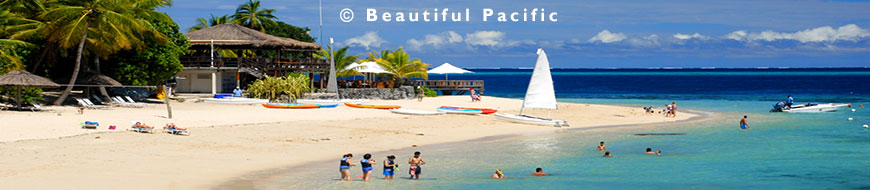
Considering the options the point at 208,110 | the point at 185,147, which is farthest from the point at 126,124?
the point at 208,110

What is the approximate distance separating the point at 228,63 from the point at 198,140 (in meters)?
25.2

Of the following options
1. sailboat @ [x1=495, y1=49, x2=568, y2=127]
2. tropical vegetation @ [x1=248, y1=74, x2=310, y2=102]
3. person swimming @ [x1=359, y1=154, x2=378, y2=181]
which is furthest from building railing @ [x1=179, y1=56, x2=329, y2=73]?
person swimming @ [x1=359, y1=154, x2=378, y2=181]

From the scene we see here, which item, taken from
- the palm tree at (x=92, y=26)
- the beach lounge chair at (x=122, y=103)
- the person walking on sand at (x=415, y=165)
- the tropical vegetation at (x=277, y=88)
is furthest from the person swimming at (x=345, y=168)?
the tropical vegetation at (x=277, y=88)

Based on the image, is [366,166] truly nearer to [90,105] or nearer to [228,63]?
[90,105]

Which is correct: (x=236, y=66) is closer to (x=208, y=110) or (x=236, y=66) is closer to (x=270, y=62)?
(x=270, y=62)

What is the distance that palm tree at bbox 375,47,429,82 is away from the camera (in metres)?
60.7

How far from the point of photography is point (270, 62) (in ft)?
168

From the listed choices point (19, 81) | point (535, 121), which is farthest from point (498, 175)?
point (19, 81)

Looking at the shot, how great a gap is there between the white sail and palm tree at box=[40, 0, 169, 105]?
17337mm

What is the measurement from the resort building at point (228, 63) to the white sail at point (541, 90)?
59.6 feet

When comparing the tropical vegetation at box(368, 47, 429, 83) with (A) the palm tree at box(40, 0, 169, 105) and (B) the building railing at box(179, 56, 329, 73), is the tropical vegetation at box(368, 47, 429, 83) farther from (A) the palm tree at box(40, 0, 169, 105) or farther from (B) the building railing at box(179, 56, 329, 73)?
(A) the palm tree at box(40, 0, 169, 105)

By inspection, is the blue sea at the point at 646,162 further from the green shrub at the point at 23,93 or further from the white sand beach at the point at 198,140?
the green shrub at the point at 23,93

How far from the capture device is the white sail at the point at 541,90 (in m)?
37.4

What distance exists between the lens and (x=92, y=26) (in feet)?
124
